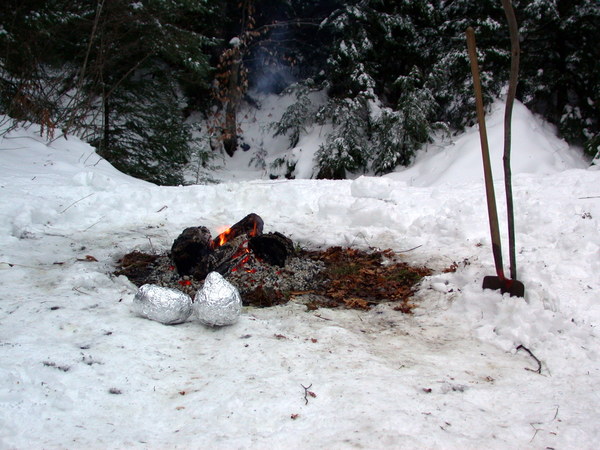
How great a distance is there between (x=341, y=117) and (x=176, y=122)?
4476 millimetres

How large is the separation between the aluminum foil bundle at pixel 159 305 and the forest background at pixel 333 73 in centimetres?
594

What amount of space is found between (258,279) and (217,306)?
90 centimetres

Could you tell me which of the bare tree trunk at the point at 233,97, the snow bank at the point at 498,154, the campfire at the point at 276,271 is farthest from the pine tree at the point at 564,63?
the campfire at the point at 276,271

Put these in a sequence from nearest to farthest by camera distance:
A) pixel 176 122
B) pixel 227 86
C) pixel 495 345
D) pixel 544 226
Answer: pixel 495 345, pixel 544 226, pixel 176 122, pixel 227 86

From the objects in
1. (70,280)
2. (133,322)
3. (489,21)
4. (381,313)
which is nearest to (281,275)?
(381,313)

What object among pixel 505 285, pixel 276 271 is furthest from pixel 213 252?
pixel 505 285

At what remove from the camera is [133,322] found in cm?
275

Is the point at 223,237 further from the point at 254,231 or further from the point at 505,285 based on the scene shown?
the point at 505,285

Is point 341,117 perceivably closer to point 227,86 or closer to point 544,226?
point 227,86

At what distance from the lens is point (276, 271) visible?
3811 mm

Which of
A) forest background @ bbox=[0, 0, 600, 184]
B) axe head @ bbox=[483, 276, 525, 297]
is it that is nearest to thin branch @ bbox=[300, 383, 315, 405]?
axe head @ bbox=[483, 276, 525, 297]

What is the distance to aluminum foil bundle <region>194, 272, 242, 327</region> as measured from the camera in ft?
9.09

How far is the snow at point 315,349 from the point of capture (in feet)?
6.18

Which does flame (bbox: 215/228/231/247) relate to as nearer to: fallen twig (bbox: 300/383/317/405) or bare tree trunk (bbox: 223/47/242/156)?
fallen twig (bbox: 300/383/317/405)
